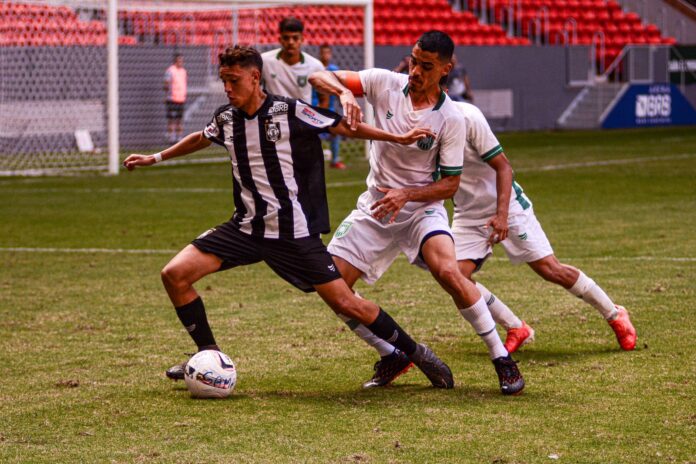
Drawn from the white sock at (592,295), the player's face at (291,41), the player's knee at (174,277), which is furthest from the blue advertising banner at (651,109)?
the player's knee at (174,277)

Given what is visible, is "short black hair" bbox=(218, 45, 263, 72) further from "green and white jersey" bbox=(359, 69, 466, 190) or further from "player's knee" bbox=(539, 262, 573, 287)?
"player's knee" bbox=(539, 262, 573, 287)

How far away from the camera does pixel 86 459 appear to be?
466cm

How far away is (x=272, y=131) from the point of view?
5.82 meters

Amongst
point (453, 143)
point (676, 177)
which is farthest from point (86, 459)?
point (676, 177)

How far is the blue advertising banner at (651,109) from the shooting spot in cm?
3106

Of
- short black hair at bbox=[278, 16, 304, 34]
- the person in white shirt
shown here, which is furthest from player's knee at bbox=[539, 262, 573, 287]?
short black hair at bbox=[278, 16, 304, 34]

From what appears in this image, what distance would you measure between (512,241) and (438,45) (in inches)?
57.0

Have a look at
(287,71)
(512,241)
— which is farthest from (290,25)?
(512,241)

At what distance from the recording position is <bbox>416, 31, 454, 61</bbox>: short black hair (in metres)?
5.89

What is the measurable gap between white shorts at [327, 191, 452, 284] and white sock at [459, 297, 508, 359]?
45cm

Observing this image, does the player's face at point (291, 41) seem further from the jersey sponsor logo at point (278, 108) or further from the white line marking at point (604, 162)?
the jersey sponsor logo at point (278, 108)

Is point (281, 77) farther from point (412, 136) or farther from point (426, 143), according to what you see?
point (412, 136)

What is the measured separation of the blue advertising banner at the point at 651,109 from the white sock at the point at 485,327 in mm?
25803

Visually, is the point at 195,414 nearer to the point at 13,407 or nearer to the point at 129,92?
the point at 13,407
